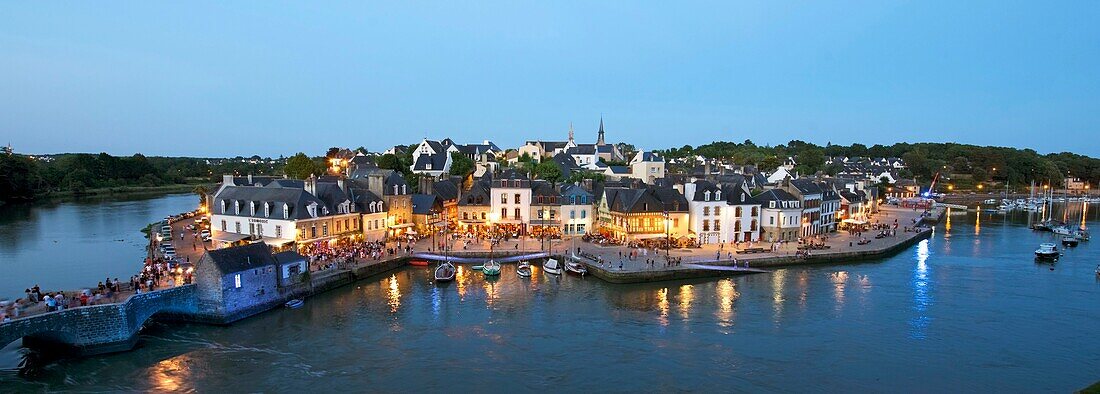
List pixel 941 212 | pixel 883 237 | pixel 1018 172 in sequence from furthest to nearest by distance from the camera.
Answer: pixel 1018 172 → pixel 941 212 → pixel 883 237

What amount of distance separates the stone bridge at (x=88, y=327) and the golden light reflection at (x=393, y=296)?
9522 millimetres

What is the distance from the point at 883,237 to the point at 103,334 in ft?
169

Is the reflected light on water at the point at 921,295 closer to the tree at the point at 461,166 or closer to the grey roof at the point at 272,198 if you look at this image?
the grey roof at the point at 272,198

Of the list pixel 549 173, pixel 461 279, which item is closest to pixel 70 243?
pixel 461 279

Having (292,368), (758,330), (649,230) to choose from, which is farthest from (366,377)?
(649,230)

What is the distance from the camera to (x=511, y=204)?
49375 millimetres

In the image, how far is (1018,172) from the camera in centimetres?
12688

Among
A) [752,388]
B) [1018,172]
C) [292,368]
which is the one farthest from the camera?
[1018,172]

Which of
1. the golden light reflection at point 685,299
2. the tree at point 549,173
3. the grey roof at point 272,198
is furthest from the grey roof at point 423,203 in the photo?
the golden light reflection at point 685,299

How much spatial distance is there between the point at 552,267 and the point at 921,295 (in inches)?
766

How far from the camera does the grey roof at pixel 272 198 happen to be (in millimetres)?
37469

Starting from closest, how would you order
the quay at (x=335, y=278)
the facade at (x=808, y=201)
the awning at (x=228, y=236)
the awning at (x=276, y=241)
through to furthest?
1. the quay at (x=335, y=278)
2. the awning at (x=276, y=241)
3. the awning at (x=228, y=236)
4. the facade at (x=808, y=201)

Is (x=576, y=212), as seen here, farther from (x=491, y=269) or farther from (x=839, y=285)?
(x=839, y=285)

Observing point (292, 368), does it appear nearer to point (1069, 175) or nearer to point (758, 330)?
point (758, 330)
